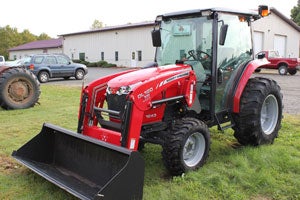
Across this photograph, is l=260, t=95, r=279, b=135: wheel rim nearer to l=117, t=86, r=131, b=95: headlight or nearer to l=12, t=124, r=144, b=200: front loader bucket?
l=117, t=86, r=131, b=95: headlight

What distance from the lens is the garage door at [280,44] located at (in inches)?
1421

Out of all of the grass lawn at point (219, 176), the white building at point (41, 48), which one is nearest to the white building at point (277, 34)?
the white building at point (41, 48)

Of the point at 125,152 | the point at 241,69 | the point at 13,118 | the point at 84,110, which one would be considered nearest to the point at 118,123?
the point at 84,110

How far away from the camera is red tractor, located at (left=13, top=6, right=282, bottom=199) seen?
4078mm

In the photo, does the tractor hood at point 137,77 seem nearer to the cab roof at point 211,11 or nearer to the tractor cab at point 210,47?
the tractor cab at point 210,47

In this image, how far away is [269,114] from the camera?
6117 mm

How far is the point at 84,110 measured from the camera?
487cm

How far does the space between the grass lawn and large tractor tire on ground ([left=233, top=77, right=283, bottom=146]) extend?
18 cm

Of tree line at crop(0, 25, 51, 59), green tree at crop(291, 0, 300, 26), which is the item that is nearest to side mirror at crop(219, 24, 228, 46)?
green tree at crop(291, 0, 300, 26)

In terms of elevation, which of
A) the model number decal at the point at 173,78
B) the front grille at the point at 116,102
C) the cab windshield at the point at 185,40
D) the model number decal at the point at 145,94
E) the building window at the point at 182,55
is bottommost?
the front grille at the point at 116,102

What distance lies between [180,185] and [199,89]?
1642 mm

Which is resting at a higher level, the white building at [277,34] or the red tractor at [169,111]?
the white building at [277,34]

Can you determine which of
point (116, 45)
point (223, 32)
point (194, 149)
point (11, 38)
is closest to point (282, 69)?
point (116, 45)

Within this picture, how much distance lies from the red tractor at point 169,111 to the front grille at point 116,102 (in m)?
0.01
